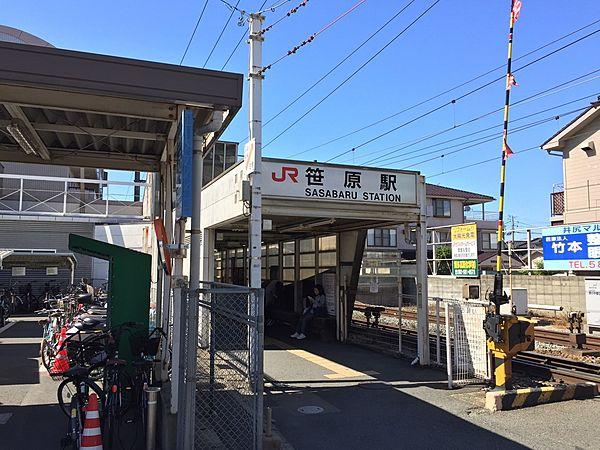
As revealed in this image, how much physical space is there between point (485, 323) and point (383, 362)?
10.5 feet

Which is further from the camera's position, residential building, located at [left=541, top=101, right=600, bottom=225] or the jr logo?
residential building, located at [left=541, top=101, right=600, bottom=225]

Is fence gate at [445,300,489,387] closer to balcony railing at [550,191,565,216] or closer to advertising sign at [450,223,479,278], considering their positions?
advertising sign at [450,223,479,278]

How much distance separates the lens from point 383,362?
10.1 m

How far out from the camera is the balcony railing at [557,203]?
25.3 meters

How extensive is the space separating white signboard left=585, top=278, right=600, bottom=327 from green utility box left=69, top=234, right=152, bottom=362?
1134cm

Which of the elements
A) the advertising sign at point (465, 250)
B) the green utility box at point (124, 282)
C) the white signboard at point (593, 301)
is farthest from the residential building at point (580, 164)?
the green utility box at point (124, 282)

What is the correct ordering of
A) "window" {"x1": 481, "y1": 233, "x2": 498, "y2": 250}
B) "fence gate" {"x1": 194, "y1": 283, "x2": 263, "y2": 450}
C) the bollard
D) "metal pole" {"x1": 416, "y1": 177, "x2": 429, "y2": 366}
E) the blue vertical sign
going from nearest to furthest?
"fence gate" {"x1": 194, "y1": 283, "x2": 263, "y2": 450} < the blue vertical sign < the bollard < "metal pole" {"x1": 416, "y1": 177, "x2": 429, "y2": 366} < "window" {"x1": 481, "y1": 233, "x2": 498, "y2": 250}

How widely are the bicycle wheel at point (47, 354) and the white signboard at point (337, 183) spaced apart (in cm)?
483

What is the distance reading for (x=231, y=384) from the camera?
7168 mm

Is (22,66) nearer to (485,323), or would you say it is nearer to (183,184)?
(183,184)

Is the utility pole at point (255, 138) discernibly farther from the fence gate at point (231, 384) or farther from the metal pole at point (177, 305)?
the metal pole at point (177, 305)

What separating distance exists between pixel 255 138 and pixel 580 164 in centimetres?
2140

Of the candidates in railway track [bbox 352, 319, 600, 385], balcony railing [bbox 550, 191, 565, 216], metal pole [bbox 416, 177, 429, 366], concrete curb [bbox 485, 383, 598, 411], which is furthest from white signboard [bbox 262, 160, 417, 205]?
balcony railing [bbox 550, 191, 565, 216]

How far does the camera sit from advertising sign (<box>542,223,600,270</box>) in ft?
55.4
